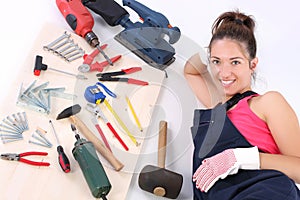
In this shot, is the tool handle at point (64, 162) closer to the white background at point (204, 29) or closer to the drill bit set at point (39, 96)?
the drill bit set at point (39, 96)

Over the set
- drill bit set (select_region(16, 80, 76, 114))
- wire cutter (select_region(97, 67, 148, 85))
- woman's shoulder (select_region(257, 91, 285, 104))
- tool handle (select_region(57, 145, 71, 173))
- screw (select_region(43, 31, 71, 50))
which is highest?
woman's shoulder (select_region(257, 91, 285, 104))

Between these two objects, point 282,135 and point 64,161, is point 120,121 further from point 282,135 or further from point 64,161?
point 282,135

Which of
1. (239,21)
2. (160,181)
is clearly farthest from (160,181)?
(239,21)

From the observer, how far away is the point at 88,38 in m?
1.86

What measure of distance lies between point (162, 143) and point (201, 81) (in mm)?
286

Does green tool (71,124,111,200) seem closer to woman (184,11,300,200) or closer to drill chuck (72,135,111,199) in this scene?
drill chuck (72,135,111,199)

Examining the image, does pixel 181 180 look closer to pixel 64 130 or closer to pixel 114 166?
pixel 114 166

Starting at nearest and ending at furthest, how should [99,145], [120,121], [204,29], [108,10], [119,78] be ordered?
[99,145] → [120,121] → [119,78] → [108,10] → [204,29]

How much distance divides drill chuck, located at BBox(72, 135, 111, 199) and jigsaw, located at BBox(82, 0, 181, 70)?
1.56 ft

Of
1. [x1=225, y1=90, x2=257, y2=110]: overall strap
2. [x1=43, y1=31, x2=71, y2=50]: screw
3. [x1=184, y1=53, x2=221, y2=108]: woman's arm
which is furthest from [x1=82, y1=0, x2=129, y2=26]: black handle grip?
[x1=225, y1=90, x2=257, y2=110]: overall strap

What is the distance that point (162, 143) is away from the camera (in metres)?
1.64

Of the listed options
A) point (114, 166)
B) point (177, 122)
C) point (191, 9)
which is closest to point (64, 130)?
point (114, 166)

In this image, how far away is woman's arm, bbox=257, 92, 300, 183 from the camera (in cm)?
144

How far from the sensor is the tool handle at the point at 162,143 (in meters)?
1.60
